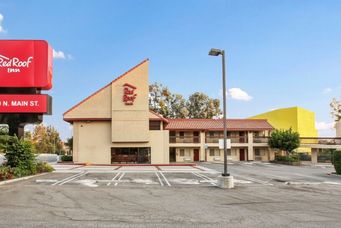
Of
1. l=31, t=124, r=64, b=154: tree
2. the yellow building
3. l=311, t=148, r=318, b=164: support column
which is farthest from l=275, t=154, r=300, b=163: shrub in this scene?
l=31, t=124, r=64, b=154: tree

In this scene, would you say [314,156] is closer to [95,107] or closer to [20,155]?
[95,107]

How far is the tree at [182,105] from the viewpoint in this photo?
75.4 metres

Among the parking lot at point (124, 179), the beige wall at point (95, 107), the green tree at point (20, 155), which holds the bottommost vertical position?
the parking lot at point (124, 179)

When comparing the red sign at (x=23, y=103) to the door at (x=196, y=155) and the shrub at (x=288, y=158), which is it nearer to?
the door at (x=196, y=155)

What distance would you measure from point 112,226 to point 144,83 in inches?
1366

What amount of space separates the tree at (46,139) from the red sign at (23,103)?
7270cm

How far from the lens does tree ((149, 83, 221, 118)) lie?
75.4 meters

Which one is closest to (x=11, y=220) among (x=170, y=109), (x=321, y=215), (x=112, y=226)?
(x=112, y=226)

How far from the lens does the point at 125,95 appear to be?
43031 mm

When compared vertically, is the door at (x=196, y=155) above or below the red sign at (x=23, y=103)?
below

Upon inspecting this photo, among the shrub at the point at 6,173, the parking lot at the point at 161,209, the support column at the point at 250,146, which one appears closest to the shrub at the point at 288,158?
the support column at the point at 250,146

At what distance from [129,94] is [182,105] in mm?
34909

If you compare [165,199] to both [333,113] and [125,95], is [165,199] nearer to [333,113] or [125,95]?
[125,95]

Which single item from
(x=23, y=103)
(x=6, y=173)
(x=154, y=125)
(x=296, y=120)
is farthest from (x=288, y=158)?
(x=6, y=173)
